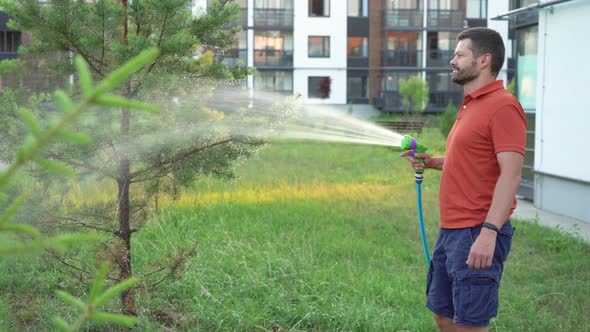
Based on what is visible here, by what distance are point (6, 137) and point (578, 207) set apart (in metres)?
7.66

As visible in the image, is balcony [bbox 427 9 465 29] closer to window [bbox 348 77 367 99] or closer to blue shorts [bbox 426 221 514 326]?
window [bbox 348 77 367 99]

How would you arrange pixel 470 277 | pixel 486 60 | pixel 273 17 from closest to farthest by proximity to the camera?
pixel 470 277 < pixel 486 60 < pixel 273 17

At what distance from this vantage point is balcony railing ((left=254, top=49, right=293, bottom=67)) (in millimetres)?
42438

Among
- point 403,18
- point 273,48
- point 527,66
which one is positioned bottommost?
point 527,66

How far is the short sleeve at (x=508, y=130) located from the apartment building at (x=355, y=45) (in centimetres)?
3864

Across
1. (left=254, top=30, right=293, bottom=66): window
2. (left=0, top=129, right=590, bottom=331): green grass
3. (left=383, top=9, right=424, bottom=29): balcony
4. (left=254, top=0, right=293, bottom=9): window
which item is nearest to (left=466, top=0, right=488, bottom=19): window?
(left=383, top=9, right=424, bottom=29): balcony

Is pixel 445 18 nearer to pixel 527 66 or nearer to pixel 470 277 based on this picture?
pixel 527 66

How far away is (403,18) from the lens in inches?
1758

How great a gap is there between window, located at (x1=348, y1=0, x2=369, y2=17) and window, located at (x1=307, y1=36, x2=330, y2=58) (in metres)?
2.46

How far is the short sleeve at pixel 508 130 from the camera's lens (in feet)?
11.1

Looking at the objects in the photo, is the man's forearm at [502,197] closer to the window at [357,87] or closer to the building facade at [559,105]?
the building facade at [559,105]

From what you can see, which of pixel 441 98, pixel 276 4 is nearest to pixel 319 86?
pixel 276 4

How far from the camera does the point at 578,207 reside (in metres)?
9.70

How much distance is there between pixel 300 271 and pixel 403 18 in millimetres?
40552
